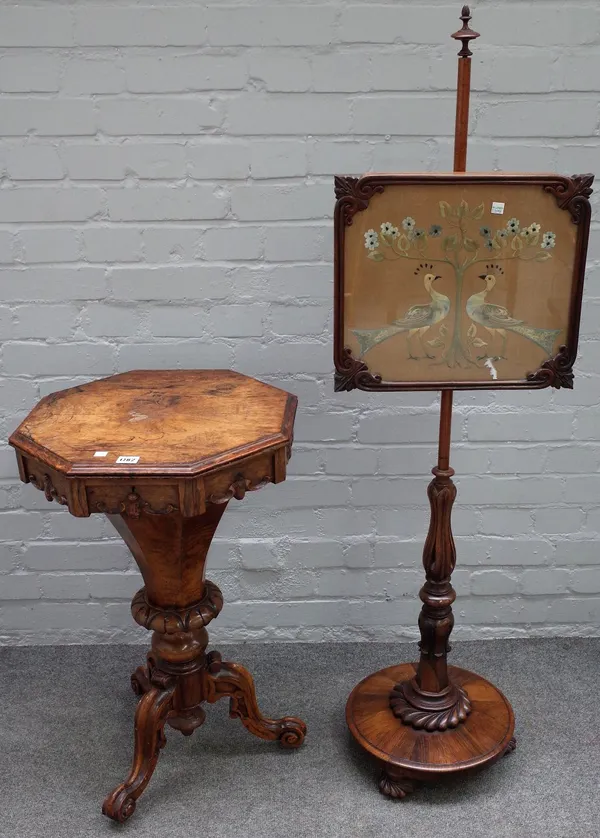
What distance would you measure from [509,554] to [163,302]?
130 cm

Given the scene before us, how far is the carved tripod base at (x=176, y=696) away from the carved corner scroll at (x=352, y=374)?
0.67m

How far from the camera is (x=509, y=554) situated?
8.50 feet

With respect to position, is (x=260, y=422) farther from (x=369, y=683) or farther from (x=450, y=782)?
(x=450, y=782)

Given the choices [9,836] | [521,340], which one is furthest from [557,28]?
[9,836]

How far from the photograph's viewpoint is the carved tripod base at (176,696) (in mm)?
2029

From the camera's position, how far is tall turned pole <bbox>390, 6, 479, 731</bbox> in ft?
6.60

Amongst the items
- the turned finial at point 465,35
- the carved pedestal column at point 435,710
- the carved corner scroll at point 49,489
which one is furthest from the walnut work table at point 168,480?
the turned finial at point 465,35

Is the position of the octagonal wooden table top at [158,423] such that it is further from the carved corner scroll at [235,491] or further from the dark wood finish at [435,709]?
the dark wood finish at [435,709]

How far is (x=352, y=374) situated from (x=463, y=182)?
0.45m

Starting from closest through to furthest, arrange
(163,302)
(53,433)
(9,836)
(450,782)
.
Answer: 1. (53,433)
2. (9,836)
3. (450,782)
4. (163,302)

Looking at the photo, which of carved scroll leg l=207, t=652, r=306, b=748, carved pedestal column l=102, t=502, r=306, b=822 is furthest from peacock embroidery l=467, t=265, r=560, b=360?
carved scroll leg l=207, t=652, r=306, b=748

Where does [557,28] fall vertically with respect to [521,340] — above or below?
above

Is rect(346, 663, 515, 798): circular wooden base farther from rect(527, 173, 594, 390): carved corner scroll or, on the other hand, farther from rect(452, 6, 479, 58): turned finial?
rect(452, 6, 479, 58): turned finial

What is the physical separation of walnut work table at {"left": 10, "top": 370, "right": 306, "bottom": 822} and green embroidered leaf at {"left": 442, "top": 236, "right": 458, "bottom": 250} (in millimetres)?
507
